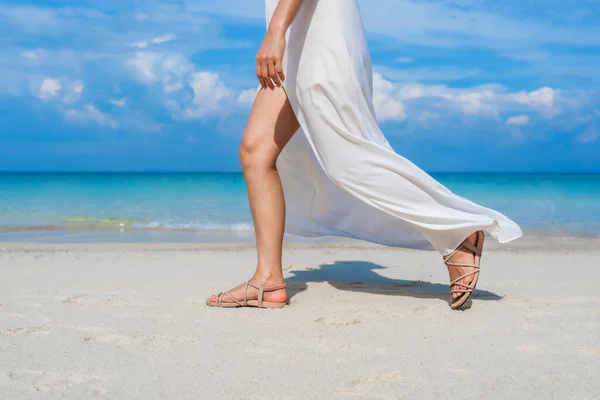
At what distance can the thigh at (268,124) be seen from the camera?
9.76 ft

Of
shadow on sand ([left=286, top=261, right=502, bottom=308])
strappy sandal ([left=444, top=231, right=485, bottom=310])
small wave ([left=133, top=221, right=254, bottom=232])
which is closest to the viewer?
strappy sandal ([left=444, top=231, right=485, bottom=310])

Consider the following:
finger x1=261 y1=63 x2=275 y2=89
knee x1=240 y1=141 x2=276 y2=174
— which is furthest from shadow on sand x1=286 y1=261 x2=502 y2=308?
finger x1=261 y1=63 x2=275 y2=89

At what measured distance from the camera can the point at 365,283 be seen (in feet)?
12.3

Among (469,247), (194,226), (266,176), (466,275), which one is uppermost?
(194,226)

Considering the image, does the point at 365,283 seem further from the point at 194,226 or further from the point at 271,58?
the point at 194,226

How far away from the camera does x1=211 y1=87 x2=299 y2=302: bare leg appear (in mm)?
2975

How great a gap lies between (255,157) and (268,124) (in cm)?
16

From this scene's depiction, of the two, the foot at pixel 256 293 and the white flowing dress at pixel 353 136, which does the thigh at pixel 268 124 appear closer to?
the white flowing dress at pixel 353 136

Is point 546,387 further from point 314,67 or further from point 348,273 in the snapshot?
point 348,273

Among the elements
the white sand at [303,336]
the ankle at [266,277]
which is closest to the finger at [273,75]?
the ankle at [266,277]

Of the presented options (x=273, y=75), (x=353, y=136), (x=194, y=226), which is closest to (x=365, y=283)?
(x=353, y=136)

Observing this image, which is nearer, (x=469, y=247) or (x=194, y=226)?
(x=469, y=247)

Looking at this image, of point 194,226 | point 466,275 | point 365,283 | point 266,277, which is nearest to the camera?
point 466,275

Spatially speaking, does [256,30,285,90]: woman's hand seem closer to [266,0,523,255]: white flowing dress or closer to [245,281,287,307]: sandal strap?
[266,0,523,255]: white flowing dress
